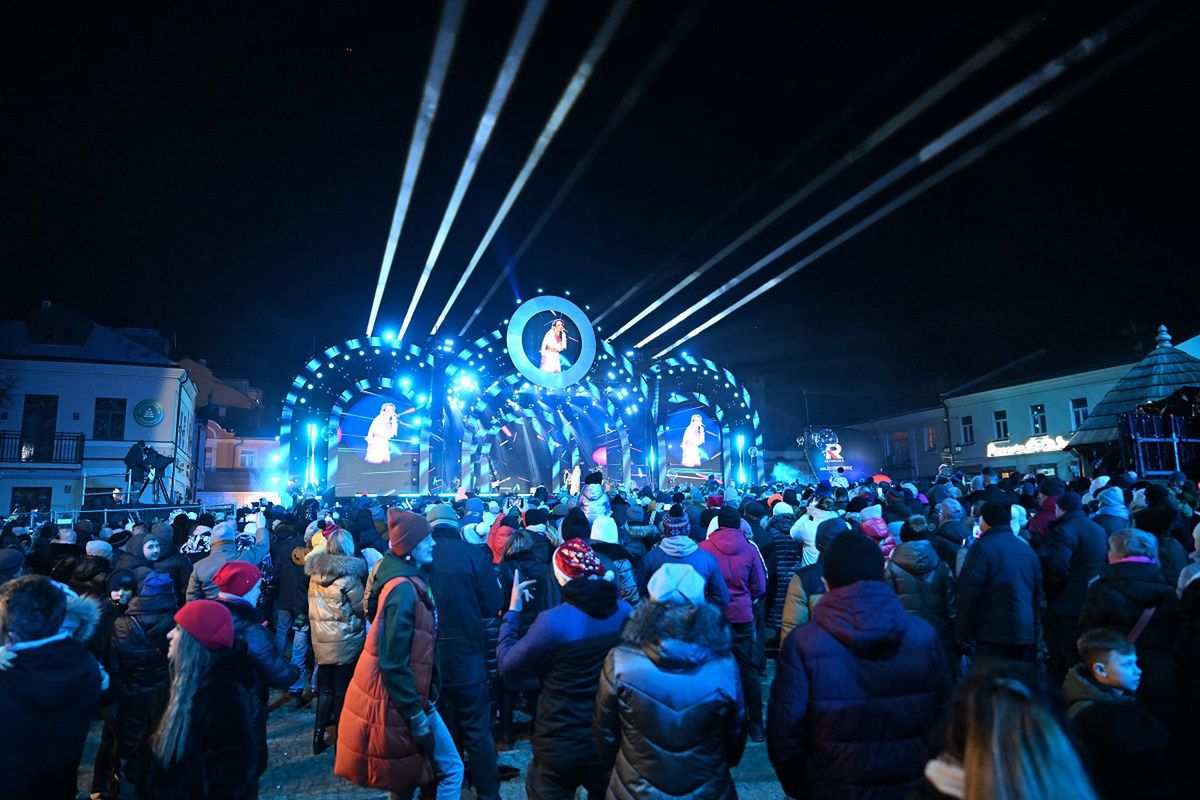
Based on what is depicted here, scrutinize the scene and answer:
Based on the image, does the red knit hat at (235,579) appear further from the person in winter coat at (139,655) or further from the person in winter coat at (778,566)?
the person in winter coat at (778,566)

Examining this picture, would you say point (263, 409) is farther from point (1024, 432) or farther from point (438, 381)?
Result: point (1024, 432)

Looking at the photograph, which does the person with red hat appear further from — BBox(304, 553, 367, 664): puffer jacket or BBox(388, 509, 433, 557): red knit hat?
BBox(304, 553, 367, 664): puffer jacket

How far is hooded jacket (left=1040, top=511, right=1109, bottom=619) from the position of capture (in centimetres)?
572

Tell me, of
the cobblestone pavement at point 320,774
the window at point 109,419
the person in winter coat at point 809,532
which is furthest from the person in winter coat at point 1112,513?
the window at point 109,419

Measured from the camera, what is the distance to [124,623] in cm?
475

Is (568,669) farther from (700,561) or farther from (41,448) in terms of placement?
(41,448)

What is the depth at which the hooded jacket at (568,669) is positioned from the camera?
326cm

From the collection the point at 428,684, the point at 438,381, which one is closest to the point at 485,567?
the point at 428,684

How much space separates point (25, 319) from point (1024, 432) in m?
48.3

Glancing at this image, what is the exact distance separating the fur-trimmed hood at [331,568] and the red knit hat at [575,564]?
256 cm

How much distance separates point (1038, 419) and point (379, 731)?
3803 centimetres

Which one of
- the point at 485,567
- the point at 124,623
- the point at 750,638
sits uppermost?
the point at 485,567

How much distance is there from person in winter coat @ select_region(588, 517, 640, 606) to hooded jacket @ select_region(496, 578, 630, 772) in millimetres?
1690

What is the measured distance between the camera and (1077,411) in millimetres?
32250
